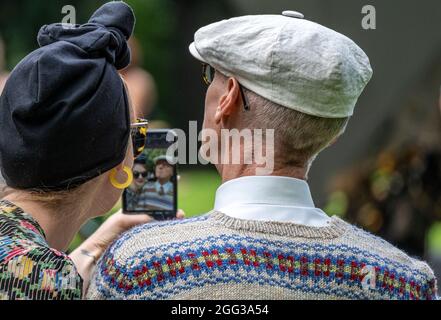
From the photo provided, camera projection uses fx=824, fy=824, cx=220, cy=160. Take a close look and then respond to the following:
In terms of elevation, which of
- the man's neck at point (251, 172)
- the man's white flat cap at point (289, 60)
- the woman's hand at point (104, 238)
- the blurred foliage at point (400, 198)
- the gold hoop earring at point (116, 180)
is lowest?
the blurred foliage at point (400, 198)

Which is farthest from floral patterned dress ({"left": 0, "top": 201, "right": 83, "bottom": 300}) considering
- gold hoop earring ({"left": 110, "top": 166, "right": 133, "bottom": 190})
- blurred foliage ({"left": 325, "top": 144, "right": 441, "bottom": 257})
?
blurred foliage ({"left": 325, "top": 144, "right": 441, "bottom": 257})

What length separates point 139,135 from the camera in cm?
221

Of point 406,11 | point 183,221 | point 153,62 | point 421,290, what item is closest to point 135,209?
point 183,221

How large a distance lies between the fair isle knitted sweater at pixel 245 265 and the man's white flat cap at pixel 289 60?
12.2 inches

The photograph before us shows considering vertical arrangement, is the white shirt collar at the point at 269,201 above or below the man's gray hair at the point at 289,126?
below

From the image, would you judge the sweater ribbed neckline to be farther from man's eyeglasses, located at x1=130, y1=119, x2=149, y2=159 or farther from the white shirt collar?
man's eyeglasses, located at x1=130, y1=119, x2=149, y2=159

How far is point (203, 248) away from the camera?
73.2 inches

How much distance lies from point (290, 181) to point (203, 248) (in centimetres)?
29

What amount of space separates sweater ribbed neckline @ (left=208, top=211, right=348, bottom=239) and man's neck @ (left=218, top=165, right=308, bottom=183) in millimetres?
130

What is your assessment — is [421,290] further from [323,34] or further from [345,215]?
[345,215]

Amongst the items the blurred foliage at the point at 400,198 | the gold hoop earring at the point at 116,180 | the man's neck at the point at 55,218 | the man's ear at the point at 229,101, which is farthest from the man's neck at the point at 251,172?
the blurred foliage at the point at 400,198

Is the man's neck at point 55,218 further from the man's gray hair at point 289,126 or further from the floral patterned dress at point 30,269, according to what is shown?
the man's gray hair at point 289,126

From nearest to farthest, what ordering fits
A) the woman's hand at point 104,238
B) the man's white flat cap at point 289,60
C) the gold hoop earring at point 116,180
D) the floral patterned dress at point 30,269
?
the floral patterned dress at point 30,269
the man's white flat cap at point 289,60
the gold hoop earring at point 116,180
the woman's hand at point 104,238

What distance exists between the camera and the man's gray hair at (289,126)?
1.99 meters
